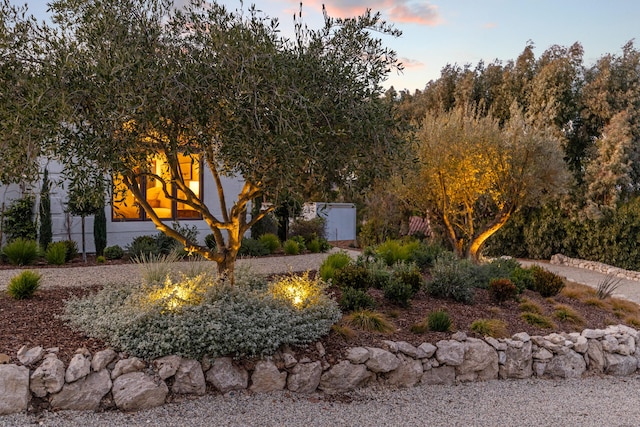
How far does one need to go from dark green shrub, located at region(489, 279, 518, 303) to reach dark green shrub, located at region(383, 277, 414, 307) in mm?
1573

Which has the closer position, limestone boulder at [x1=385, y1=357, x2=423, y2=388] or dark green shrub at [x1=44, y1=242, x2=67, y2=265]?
limestone boulder at [x1=385, y1=357, x2=423, y2=388]

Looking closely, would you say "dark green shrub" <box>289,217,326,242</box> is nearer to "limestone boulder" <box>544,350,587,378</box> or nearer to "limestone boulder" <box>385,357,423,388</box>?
"limestone boulder" <box>544,350,587,378</box>

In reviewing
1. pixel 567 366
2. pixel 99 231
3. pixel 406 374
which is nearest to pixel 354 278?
pixel 406 374

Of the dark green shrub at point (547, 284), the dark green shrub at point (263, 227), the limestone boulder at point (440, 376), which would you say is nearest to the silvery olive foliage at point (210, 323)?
the limestone boulder at point (440, 376)

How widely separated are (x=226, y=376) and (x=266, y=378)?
0.38 meters

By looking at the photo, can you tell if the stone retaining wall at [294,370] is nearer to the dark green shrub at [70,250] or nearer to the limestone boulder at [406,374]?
the limestone boulder at [406,374]

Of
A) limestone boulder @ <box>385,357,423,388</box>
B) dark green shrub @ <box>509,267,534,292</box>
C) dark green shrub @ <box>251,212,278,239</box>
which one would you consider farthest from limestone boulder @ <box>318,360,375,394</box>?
dark green shrub @ <box>251,212,278,239</box>

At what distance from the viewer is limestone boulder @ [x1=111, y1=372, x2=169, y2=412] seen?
4461 mm

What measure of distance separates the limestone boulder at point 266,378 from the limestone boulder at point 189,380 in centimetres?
48

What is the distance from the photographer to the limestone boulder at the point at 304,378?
4.99 metres

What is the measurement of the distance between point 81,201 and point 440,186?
29.1 feet

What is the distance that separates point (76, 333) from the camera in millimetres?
5352

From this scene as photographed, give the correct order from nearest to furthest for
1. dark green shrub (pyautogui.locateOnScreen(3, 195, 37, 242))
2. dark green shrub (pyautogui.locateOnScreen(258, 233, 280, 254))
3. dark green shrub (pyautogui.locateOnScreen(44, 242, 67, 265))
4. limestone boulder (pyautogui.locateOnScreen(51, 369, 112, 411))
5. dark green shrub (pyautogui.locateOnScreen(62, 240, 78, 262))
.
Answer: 1. limestone boulder (pyautogui.locateOnScreen(51, 369, 112, 411))
2. dark green shrub (pyautogui.locateOnScreen(44, 242, 67, 265))
3. dark green shrub (pyautogui.locateOnScreen(62, 240, 78, 262))
4. dark green shrub (pyautogui.locateOnScreen(3, 195, 37, 242))
5. dark green shrub (pyautogui.locateOnScreen(258, 233, 280, 254))

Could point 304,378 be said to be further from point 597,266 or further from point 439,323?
point 597,266
